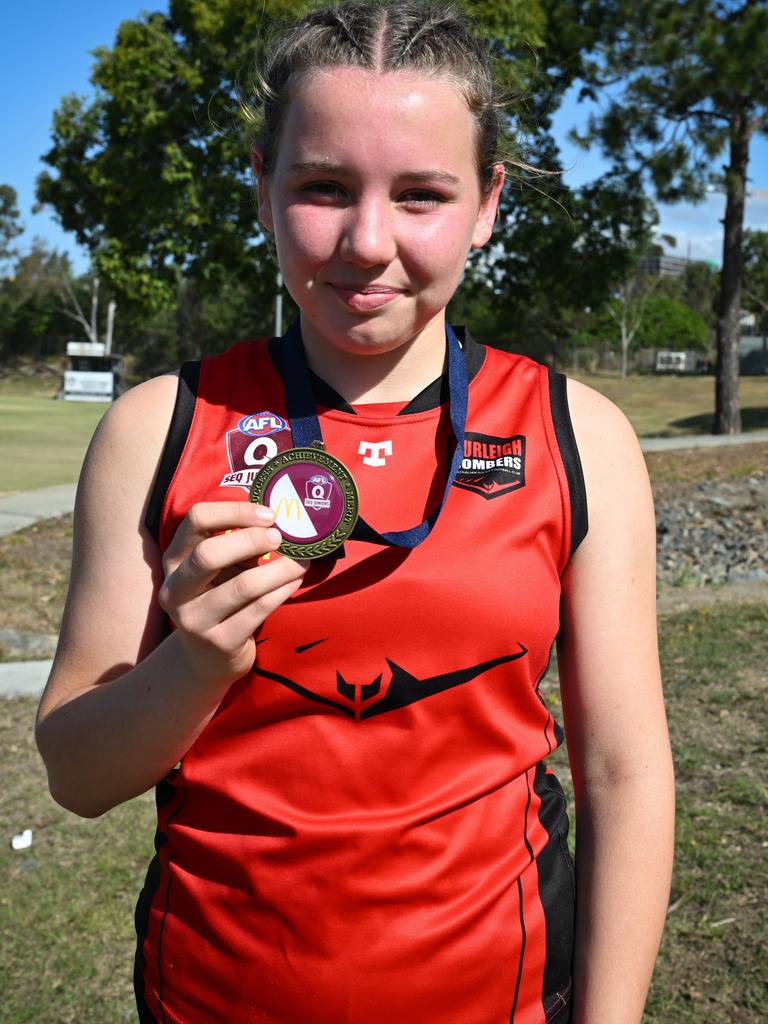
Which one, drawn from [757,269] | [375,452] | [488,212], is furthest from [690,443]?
[757,269]

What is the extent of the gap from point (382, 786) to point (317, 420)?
1.91ft

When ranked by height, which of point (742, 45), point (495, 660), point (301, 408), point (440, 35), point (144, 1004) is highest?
point (742, 45)

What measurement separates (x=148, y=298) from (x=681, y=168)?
10.6 m

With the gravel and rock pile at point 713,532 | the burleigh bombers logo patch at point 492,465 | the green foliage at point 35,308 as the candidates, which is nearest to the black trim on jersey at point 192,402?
the burleigh bombers logo patch at point 492,465

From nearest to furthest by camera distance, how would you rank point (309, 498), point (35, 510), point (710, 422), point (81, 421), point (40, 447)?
point (309, 498) < point (35, 510) < point (40, 447) < point (81, 421) < point (710, 422)

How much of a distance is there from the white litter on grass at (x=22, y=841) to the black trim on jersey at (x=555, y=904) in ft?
10.7

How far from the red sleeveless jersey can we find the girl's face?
0.76 ft

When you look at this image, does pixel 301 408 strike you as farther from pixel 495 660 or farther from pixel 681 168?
pixel 681 168

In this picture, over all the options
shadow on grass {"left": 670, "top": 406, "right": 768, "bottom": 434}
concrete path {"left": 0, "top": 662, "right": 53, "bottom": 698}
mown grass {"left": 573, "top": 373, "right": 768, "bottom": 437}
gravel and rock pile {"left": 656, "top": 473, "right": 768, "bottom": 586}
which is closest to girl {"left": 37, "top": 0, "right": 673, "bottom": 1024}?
concrete path {"left": 0, "top": 662, "right": 53, "bottom": 698}

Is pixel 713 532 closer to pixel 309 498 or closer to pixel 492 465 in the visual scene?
pixel 492 465

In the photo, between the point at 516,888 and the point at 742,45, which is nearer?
the point at 516,888

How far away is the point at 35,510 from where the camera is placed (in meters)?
11.6

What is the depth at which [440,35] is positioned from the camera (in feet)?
5.60

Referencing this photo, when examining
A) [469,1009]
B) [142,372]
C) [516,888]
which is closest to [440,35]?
[516,888]
